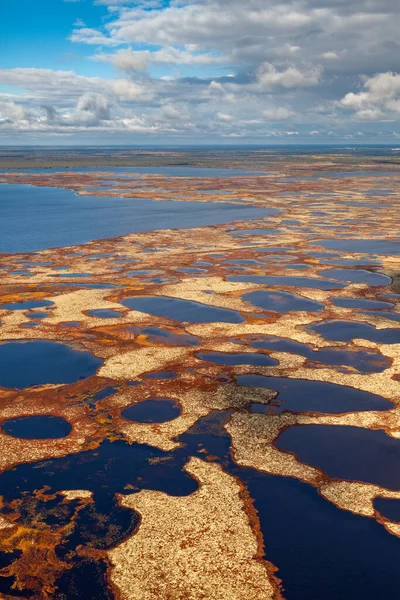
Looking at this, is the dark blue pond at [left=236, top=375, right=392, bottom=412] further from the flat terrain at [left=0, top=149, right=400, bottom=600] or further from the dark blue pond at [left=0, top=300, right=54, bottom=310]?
the dark blue pond at [left=0, top=300, right=54, bottom=310]

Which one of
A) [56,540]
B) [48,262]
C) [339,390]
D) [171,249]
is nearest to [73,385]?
[56,540]

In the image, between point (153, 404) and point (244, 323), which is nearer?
point (153, 404)

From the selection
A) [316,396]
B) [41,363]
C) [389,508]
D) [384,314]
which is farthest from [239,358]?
[389,508]

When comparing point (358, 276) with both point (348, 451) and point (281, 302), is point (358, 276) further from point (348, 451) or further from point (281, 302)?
point (348, 451)

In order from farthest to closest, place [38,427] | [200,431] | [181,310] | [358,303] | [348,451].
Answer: [358,303] → [181,310] → [38,427] → [200,431] → [348,451]

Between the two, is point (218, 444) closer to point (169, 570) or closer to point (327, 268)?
point (169, 570)
